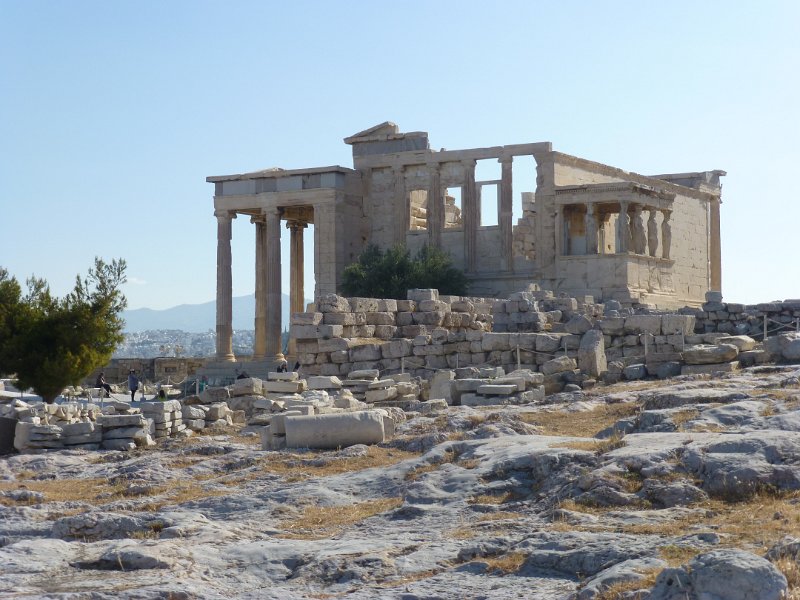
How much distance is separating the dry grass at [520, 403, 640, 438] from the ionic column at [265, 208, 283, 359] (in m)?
28.5

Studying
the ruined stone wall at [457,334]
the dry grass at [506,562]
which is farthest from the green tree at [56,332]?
→ the dry grass at [506,562]

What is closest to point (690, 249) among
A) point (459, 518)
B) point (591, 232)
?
point (591, 232)

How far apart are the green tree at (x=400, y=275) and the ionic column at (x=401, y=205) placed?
160cm

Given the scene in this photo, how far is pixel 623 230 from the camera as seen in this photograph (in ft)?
136

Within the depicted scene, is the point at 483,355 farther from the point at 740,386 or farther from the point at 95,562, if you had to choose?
the point at 95,562

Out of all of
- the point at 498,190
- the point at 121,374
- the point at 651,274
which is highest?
the point at 498,190

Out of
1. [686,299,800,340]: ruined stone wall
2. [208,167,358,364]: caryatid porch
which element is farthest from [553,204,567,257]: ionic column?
[686,299,800,340]: ruined stone wall

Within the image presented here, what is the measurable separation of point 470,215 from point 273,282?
699 cm

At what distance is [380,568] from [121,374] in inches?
1563

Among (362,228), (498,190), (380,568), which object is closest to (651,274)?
(498,190)

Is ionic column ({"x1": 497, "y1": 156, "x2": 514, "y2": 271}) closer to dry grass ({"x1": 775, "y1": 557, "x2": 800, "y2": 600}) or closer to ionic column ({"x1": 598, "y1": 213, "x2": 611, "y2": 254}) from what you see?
ionic column ({"x1": 598, "y1": 213, "x2": 611, "y2": 254})

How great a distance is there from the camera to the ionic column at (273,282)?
148 ft

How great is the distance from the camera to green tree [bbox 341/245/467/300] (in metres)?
42.0

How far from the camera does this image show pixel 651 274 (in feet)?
142
